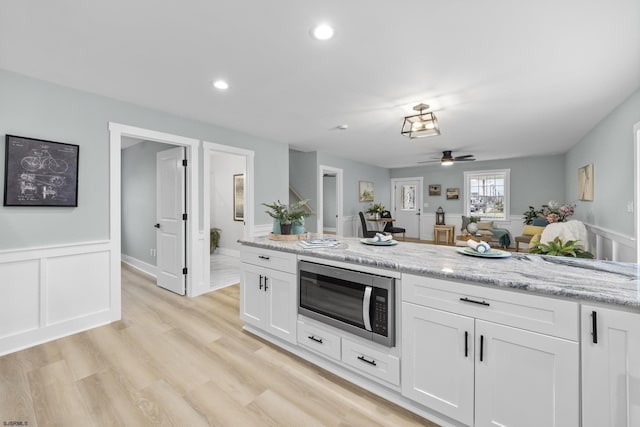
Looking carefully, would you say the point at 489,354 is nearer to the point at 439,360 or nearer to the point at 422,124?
the point at 439,360

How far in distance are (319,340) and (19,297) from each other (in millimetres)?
2647

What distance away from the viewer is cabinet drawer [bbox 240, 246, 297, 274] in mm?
2295

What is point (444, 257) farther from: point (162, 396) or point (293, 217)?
point (162, 396)

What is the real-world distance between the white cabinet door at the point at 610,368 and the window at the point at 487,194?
7413 millimetres

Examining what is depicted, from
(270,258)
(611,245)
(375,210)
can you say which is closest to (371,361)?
(270,258)

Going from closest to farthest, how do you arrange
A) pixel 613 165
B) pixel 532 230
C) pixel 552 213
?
pixel 613 165
pixel 552 213
pixel 532 230

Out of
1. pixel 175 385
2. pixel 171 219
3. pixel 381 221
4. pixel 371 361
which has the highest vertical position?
pixel 171 219

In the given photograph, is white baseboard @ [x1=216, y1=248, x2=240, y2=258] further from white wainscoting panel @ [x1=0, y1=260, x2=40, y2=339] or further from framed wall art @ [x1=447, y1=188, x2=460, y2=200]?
framed wall art @ [x1=447, y1=188, x2=460, y2=200]

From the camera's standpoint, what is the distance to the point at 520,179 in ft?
23.9

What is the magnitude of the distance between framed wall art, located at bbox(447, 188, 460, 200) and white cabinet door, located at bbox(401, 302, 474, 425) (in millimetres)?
7485

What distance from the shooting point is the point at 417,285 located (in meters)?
1.63

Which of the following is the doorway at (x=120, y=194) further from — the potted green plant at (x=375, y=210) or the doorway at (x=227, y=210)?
the potted green plant at (x=375, y=210)

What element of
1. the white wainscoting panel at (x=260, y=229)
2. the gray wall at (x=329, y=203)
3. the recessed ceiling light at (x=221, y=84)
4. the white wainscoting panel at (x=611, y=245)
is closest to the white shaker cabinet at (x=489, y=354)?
the recessed ceiling light at (x=221, y=84)

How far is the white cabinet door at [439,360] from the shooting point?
1469 mm
